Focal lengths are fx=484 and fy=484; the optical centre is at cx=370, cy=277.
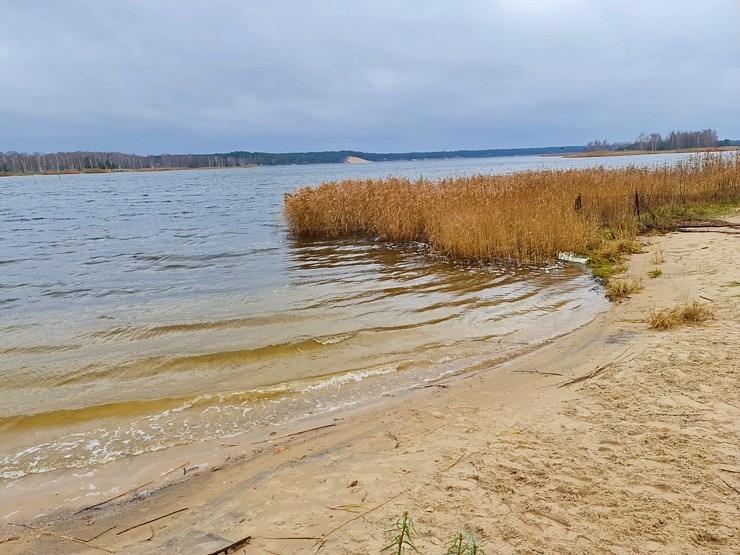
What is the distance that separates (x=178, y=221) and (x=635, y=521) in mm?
26223

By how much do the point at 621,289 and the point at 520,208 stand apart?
5.13m

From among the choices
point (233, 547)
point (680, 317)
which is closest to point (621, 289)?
point (680, 317)

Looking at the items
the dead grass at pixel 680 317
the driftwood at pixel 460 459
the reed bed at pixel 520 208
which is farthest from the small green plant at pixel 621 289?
the driftwood at pixel 460 459

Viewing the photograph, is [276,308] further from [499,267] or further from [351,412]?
[499,267]

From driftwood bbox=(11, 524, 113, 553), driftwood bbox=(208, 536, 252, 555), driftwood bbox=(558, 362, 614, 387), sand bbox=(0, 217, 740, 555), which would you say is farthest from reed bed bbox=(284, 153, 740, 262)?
driftwood bbox=(11, 524, 113, 553)

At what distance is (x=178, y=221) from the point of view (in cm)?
2580

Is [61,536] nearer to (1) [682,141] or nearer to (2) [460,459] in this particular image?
(2) [460,459]

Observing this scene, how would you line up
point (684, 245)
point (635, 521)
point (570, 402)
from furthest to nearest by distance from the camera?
point (684, 245) < point (570, 402) < point (635, 521)

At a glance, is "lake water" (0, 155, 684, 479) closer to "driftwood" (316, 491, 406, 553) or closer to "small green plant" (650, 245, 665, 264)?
"small green plant" (650, 245, 665, 264)

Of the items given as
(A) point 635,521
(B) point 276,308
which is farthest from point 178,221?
(A) point 635,521

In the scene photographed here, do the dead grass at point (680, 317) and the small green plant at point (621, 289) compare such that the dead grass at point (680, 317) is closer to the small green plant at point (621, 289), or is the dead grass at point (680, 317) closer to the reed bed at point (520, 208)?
the small green plant at point (621, 289)

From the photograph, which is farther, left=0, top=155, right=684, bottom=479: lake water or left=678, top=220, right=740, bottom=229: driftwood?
left=678, top=220, right=740, bottom=229: driftwood

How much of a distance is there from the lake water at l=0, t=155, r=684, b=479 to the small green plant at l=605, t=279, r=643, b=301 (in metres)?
0.37

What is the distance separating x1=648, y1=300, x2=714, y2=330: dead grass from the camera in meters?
6.32
